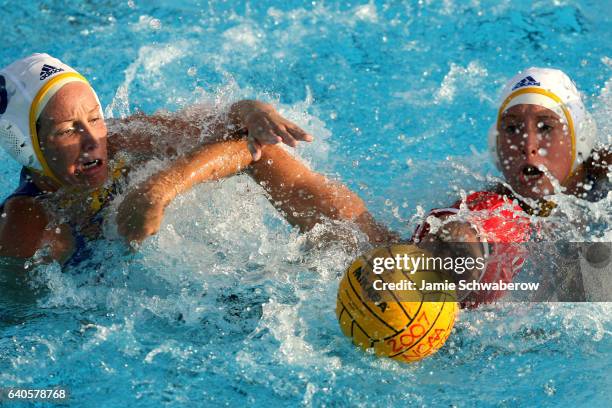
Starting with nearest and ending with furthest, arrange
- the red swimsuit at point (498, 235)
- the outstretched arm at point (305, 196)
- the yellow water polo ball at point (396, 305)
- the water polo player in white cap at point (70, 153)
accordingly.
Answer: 1. the yellow water polo ball at point (396, 305)
2. the red swimsuit at point (498, 235)
3. the water polo player in white cap at point (70, 153)
4. the outstretched arm at point (305, 196)

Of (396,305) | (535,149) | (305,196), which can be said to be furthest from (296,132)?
(535,149)

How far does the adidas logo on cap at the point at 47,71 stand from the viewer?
3337 millimetres

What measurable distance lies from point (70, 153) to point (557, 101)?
1972mm

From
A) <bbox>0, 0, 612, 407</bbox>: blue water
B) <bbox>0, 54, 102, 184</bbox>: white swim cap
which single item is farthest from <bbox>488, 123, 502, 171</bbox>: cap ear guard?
<bbox>0, 54, 102, 184</bbox>: white swim cap

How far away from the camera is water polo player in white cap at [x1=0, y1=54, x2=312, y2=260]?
315 centimetres

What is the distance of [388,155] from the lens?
14.6ft

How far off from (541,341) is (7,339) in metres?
2.07

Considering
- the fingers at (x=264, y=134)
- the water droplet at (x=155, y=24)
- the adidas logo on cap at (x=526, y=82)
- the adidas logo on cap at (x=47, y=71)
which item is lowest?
the water droplet at (x=155, y=24)

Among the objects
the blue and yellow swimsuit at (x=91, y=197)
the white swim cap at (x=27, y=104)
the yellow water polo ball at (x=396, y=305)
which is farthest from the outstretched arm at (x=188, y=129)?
the yellow water polo ball at (x=396, y=305)

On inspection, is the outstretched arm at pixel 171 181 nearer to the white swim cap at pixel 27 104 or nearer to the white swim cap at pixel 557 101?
the white swim cap at pixel 27 104

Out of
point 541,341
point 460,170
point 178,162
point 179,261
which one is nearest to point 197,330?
point 179,261

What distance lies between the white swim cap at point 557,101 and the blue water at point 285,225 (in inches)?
11.2

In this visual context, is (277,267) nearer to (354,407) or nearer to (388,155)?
(354,407)

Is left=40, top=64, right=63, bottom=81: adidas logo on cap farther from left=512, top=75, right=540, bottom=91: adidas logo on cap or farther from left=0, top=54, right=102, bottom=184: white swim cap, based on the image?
left=512, top=75, right=540, bottom=91: adidas logo on cap
